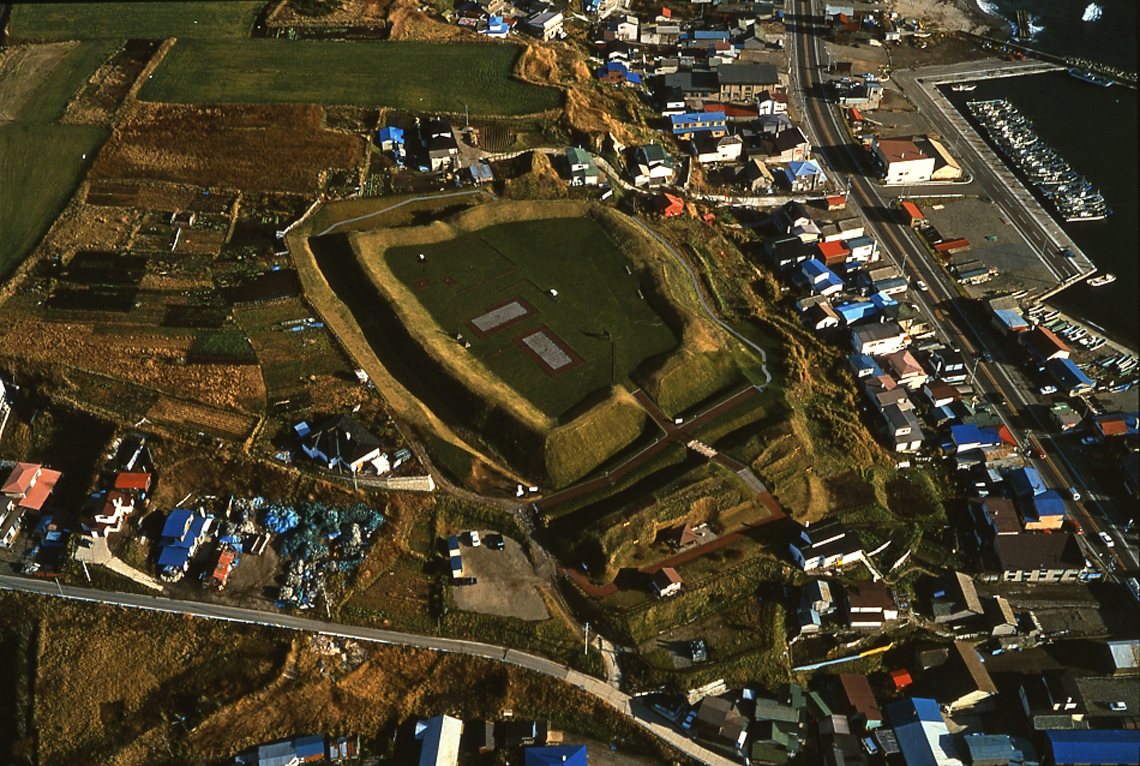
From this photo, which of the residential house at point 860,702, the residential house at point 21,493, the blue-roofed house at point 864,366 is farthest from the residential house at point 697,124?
the residential house at point 21,493

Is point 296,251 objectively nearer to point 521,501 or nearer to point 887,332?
point 521,501

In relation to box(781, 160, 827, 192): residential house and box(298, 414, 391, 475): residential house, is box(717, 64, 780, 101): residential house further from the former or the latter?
box(298, 414, 391, 475): residential house

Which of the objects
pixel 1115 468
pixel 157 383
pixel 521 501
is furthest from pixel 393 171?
pixel 1115 468

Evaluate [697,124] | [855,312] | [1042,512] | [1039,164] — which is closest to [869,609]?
[1042,512]

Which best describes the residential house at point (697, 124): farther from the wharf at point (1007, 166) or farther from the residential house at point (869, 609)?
the residential house at point (869, 609)

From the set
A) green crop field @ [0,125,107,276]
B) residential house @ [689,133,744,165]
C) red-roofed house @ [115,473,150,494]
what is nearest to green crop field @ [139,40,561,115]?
green crop field @ [0,125,107,276]

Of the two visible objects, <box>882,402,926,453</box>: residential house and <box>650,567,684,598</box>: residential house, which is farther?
<box>882,402,926,453</box>: residential house
